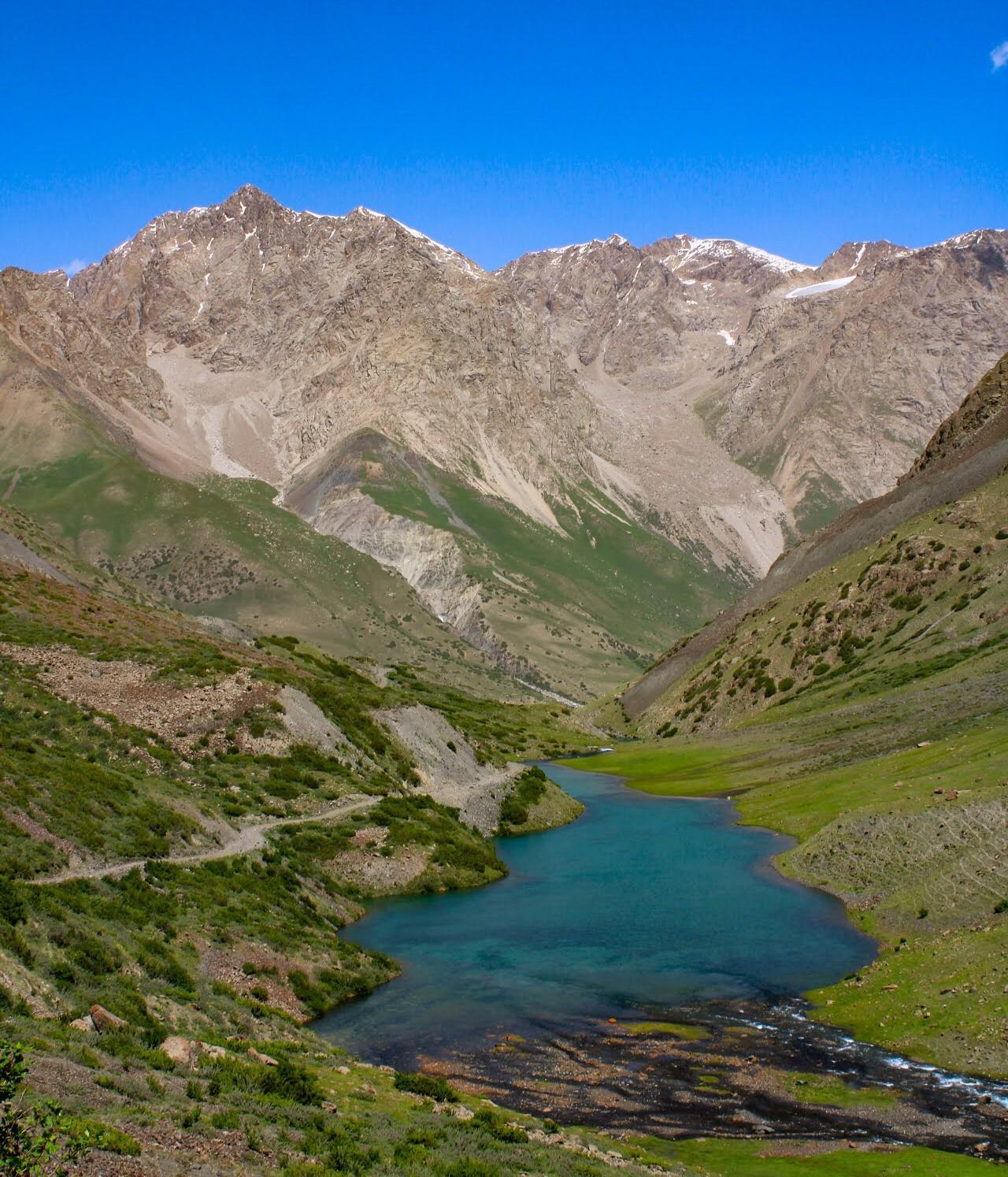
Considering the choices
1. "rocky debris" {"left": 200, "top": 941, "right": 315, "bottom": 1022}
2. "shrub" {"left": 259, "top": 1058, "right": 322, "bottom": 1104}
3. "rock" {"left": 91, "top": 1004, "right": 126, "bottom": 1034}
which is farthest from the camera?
"rocky debris" {"left": 200, "top": 941, "right": 315, "bottom": 1022}

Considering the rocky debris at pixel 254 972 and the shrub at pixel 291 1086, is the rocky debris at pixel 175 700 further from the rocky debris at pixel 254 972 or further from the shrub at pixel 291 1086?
the shrub at pixel 291 1086

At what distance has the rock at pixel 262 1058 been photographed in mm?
31141

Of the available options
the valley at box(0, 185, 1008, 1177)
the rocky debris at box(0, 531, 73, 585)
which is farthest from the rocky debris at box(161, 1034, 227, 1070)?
the rocky debris at box(0, 531, 73, 585)

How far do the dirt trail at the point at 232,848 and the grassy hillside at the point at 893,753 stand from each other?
89.4ft

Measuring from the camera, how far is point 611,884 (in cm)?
7075

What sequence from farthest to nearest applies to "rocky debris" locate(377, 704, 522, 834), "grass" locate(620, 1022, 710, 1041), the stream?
1. "rocky debris" locate(377, 704, 522, 834)
2. "grass" locate(620, 1022, 710, 1041)
3. the stream

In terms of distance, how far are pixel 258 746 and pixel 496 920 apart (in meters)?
23.5

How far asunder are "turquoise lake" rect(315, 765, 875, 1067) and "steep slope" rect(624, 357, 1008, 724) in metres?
78.1

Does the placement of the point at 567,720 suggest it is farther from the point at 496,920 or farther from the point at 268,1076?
the point at 268,1076

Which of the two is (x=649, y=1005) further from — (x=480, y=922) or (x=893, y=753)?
Result: (x=893, y=753)

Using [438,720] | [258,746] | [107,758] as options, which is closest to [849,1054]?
[107,758]

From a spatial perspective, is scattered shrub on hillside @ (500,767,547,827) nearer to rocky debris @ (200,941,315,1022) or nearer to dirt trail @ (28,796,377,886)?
dirt trail @ (28,796,377,886)

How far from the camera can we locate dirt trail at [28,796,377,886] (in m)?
44.7

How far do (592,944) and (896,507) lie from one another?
110785 millimetres
